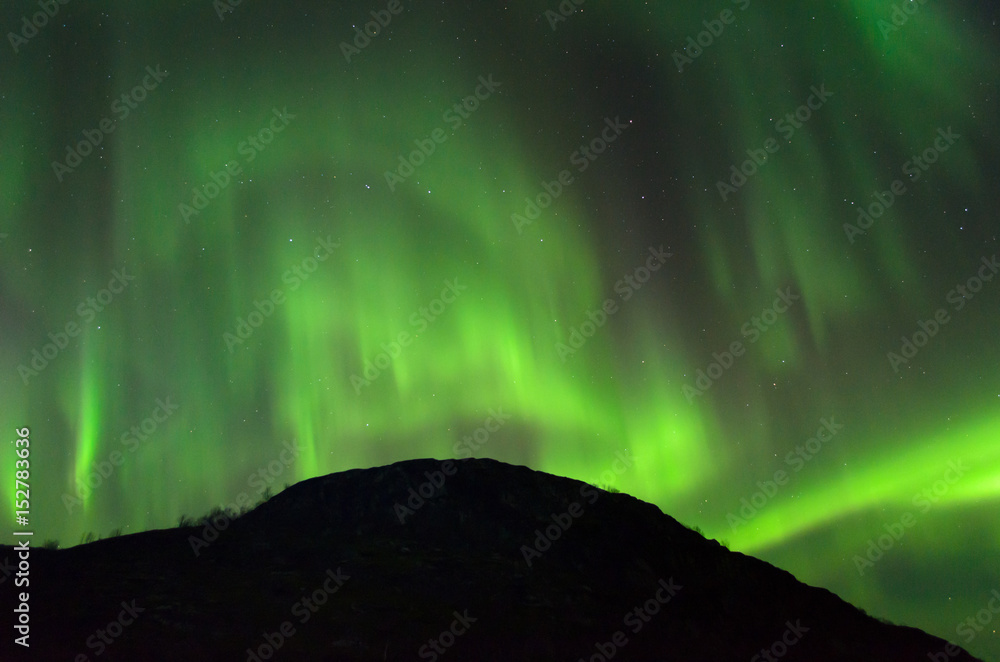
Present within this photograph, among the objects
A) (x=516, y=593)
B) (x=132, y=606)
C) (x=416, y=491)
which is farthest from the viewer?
(x=416, y=491)

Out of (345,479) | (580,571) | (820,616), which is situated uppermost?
(345,479)

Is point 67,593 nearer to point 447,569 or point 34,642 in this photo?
point 34,642

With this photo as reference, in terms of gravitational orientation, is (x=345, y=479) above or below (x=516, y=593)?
above

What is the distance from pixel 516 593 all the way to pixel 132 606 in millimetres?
19760

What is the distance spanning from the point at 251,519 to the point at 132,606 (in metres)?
19.1

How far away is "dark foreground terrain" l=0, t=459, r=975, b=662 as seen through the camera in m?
28.9

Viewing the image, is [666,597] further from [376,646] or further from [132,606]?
[132,606]

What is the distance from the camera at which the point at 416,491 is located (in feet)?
176

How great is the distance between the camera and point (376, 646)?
29.8 meters

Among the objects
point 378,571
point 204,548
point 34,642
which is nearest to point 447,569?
point 378,571

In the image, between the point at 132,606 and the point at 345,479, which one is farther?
the point at 345,479

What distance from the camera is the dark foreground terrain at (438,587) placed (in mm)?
28938

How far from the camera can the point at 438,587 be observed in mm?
38125

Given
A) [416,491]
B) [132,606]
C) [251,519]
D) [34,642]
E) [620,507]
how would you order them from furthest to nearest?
[620,507], [416,491], [251,519], [132,606], [34,642]
